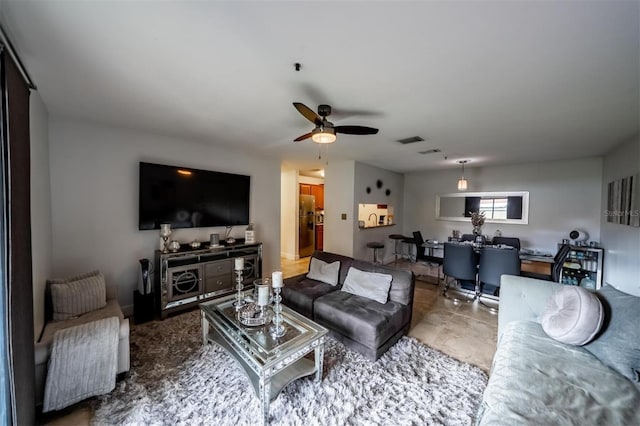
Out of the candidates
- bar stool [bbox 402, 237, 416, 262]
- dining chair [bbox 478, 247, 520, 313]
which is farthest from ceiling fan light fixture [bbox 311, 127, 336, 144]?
bar stool [bbox 402, 237, 416, 262]

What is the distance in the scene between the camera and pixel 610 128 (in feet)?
9.32

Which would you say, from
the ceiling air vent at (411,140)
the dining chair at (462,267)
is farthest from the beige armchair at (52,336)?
the dining chair at (462,267)

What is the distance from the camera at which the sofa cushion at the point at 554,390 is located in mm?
1128

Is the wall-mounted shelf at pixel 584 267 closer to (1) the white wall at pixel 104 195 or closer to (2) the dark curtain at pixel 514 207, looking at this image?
(2) the dark curtain at pixel 514 207

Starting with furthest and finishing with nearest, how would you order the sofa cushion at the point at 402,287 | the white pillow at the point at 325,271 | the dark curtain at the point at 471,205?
the dark curtain at the point at 471,205 → the white pillow at the point at 325,271 → the sofa cushion at the point at 402,287

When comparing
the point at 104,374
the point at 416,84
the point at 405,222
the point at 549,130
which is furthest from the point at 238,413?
the point at 405,222

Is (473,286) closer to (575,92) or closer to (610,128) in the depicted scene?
(610,128)

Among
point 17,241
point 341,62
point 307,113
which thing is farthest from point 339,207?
point 17,241

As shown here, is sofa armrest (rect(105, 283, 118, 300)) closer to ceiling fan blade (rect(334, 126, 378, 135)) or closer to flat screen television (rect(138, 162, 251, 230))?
flat screen television (rect(138, 162, 251, 230))

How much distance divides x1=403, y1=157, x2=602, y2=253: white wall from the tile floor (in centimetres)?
273

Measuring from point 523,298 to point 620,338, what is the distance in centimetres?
61

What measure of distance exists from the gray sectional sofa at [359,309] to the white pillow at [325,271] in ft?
0.18

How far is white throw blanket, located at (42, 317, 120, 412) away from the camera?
5.34ft

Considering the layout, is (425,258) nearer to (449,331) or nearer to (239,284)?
(449,331)
